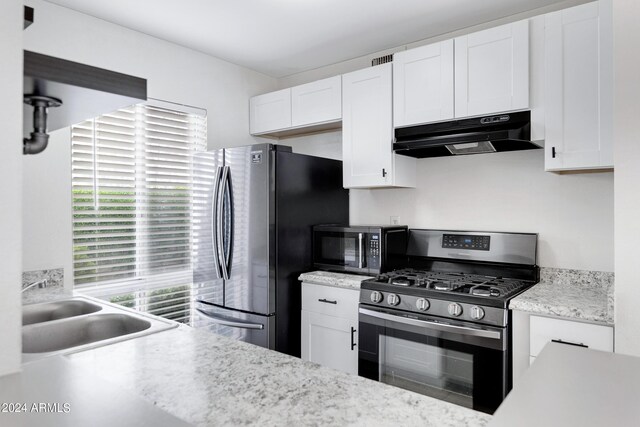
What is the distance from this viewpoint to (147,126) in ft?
9.89

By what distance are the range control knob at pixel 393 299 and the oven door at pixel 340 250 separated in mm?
461

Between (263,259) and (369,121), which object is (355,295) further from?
(369,121)

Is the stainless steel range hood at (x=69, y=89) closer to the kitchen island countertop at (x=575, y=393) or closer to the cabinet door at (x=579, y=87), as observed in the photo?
the kitchen island countertop at (x=575, y=393)

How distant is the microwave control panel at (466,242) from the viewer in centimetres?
273

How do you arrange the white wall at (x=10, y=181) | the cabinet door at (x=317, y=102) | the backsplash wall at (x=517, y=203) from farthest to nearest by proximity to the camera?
1. the cabinet door at (x=317, y=102)
2. the backsplash wall at (x=517, y=203)
3. the white wall at (x=10, y=181)

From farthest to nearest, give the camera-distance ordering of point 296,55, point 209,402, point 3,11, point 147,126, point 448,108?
point 296,55 → point 147,126 → point 448,108 → point 209,402 → point 3,11

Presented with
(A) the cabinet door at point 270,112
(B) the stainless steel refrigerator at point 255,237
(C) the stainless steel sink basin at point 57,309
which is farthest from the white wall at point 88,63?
(C) the stainless steel sink basin at point 57,309

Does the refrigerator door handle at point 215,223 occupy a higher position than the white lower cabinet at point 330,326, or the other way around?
the refrigerator door handle at point 215,223

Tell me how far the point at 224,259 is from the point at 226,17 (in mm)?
1647

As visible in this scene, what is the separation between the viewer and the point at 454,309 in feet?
7.14

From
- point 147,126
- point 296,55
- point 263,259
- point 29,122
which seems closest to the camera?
point 29,122

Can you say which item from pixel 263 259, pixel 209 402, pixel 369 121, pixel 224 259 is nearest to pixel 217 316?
pixel 224 259

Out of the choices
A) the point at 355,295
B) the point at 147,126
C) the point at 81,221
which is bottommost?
the point at 355,295

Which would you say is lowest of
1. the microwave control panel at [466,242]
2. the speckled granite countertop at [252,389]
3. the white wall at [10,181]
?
the speckled granite countertop at [252,389]
